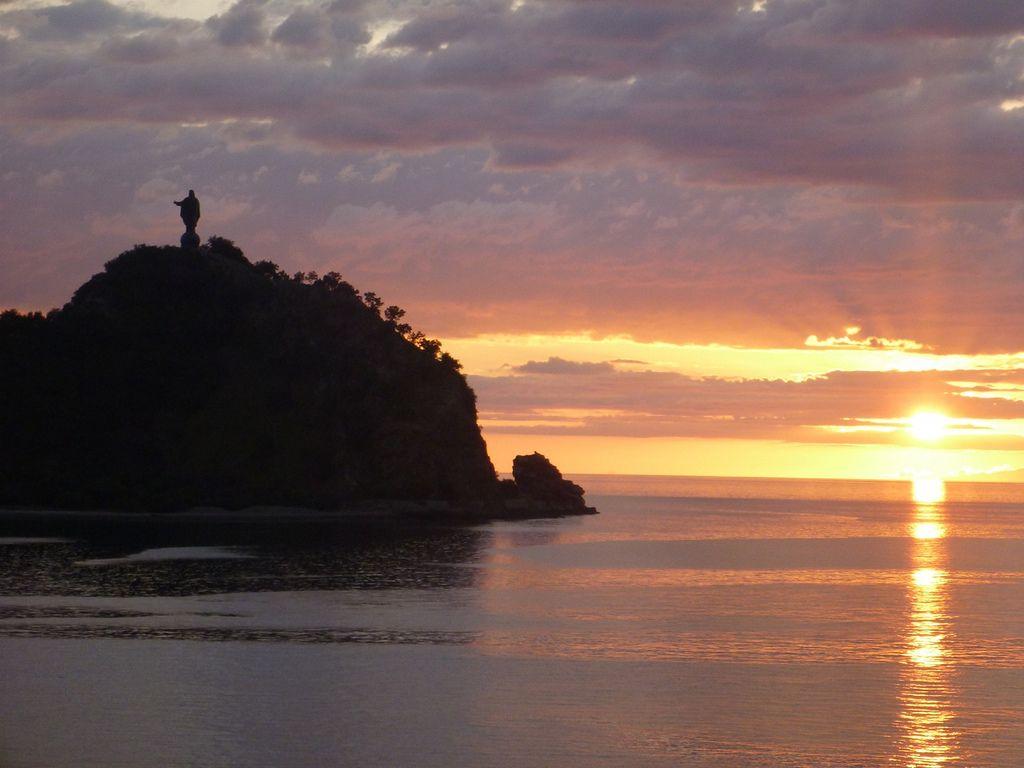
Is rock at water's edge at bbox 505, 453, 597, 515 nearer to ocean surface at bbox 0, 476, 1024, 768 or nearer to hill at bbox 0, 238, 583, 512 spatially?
hill at bbox 0, 238, 583, 512

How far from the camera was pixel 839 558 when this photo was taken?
373ft

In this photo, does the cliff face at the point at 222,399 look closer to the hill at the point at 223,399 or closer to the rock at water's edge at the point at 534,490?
the hill at the point at 223,399

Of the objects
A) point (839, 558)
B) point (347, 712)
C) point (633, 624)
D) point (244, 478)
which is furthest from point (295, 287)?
point (347, 712)

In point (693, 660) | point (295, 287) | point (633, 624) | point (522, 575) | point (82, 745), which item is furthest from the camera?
point (295, 287)

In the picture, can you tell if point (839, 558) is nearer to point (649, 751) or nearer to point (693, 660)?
point (693, 660)

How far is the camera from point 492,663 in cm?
4631

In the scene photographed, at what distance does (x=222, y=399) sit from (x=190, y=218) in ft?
122

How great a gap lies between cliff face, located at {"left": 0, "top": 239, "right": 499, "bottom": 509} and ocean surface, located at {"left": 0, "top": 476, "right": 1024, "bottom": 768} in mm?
61170

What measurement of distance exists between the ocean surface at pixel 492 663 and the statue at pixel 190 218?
3907 inches

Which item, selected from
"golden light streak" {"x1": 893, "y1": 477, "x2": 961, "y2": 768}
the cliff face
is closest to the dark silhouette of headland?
the cliff face

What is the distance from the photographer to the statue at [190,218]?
190 m

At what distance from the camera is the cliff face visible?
513ft

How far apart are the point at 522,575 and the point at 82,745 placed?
183ft

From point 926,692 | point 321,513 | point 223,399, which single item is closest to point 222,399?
point 223,399
